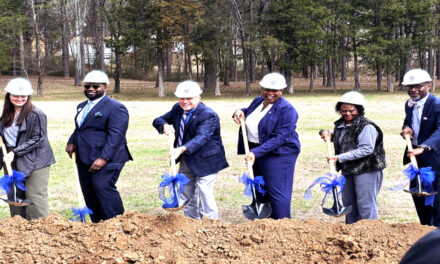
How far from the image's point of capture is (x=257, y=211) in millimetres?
6328

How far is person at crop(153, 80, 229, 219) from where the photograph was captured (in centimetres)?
627

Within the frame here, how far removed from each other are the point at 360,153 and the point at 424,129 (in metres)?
0.96

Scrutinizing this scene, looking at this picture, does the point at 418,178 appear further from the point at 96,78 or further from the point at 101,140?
the point at 96,78

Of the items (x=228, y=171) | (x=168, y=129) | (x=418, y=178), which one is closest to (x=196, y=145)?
(x=168, y=129)

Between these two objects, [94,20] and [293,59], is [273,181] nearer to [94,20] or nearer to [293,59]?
[293,59]

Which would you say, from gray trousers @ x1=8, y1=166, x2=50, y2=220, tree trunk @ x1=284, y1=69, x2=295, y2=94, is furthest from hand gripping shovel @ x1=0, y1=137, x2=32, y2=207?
tree trunk @ x1=284, y1=69, x2=295, y2=94

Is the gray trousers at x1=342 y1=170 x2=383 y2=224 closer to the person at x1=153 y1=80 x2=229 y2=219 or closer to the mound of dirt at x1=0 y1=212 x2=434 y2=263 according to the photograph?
the mound of dirt at x1=0 y1=212 x2=434 y2=263

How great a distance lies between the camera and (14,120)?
6496mm

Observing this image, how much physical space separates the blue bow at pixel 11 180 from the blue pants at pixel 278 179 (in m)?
2.55

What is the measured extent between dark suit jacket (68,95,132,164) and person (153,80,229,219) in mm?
477

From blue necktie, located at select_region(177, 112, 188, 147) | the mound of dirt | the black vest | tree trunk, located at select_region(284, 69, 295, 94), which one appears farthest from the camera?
tree trunk, located at select_region(284, 69, 295, 94)

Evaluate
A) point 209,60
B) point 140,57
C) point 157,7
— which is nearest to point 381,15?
point 209,60

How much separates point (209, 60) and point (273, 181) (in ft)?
121

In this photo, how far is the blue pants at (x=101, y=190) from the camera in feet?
21.0
